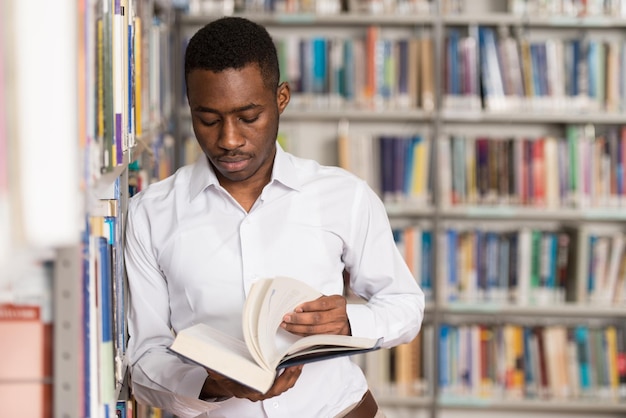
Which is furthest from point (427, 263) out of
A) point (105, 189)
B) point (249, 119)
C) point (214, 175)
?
point (105, 189)

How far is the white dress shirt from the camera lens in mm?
1497

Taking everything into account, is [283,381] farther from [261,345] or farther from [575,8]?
[575,8]

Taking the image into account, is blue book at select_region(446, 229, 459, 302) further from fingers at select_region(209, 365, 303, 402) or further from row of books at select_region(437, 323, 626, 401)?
fingers at select_region(209, 365, 303, 402)

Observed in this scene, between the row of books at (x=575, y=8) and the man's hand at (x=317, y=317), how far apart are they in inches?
84.7

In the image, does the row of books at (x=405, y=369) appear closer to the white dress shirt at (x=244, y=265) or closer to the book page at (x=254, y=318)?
the white dress shirt at (x=244, y=265)

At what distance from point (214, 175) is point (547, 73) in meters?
2.05

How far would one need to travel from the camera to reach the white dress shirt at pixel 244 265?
1497mm

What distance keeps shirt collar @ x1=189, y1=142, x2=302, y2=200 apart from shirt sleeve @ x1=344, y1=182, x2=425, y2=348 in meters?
0.13

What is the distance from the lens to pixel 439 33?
3217mm

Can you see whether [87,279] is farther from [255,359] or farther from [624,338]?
[624,338]

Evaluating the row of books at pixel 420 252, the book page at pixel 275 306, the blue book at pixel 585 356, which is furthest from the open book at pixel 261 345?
the blue book at pixel 585 356

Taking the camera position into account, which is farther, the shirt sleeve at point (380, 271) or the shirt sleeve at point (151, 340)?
the shirt sleeve at point (380, 271)

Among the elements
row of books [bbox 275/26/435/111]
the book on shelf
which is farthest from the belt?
row of books [bbox 275/26/435/111]

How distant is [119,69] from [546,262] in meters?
2.38
